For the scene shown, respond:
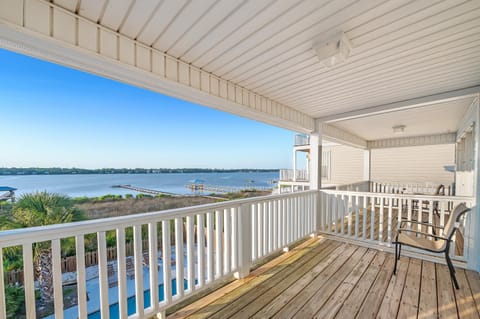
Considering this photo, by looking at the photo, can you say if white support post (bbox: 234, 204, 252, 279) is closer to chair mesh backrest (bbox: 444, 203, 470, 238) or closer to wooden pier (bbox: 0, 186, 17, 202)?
chair mesh backrest (bbox: 444, 203, 470, 238)

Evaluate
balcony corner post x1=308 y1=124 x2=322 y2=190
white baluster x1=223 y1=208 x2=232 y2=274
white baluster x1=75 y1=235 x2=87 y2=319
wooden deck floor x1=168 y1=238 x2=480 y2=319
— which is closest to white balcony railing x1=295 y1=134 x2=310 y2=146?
balcony corner post x1=308 y1=124 x2=322 y2=190

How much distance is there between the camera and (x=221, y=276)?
235 cm

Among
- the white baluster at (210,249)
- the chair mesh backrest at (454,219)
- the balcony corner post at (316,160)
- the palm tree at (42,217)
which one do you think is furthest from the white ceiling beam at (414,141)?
the palm tree at (42,217)

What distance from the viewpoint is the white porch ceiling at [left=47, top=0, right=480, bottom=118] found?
141cm

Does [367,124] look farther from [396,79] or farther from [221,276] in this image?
[221,276]

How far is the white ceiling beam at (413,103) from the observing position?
9.27ft

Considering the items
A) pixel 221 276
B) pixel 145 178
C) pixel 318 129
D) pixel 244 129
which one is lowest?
pixel 145 178

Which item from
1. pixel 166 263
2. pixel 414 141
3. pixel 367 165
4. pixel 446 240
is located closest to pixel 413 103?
pixel 446 240

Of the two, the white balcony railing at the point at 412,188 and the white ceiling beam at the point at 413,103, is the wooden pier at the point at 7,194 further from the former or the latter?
the white balcony railing at the point at 412,188

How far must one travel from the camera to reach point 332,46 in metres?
1.72

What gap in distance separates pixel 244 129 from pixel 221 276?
40.8 ft

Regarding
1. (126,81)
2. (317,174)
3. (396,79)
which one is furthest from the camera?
(317,174)

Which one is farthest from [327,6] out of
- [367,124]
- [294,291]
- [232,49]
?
[367,124]

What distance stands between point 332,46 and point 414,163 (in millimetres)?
8173
